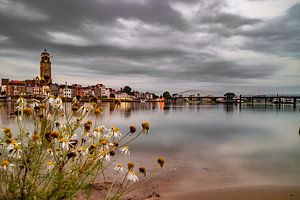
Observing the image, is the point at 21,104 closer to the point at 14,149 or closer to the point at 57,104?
the point at 57,104

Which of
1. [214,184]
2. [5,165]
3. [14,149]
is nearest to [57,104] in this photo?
[14,149]

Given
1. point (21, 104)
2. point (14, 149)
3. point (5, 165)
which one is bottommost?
point (5, 165)

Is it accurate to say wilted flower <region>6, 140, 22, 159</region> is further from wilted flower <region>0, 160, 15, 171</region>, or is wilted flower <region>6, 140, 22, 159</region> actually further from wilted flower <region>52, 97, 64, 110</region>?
wilted flower <region>52, 97, 64, 110</region>

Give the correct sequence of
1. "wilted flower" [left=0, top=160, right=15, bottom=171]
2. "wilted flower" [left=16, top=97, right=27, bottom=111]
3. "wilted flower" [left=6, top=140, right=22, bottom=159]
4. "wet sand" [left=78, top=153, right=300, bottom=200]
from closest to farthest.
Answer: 1. "wilted flower" [left=6, top=140, right=22, bottom=159]
2. "wilted flower" [left=0, top=160, right=15, bottom=171]
3. "wilted flower" [left=16, top=97, right=27, bottom=111]
4. "wet sand" [left=78, top=153, right=300, bottom=200]

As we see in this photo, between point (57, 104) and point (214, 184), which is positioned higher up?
point (57, 104)

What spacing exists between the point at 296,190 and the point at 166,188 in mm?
3806

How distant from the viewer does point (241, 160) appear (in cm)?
1055

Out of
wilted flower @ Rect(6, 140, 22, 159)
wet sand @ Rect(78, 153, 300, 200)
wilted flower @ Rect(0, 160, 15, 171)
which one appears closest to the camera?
wilted flower @ Rect(6, 140, 22, 159)

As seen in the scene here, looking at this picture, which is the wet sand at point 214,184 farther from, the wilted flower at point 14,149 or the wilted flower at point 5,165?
the wilted flower at point 14,149

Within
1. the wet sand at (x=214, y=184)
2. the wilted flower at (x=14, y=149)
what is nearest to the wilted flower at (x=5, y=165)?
the wilted flower at (x=14, y=149)

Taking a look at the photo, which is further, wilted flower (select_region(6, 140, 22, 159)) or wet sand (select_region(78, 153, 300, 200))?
wet sand (select_region(78, 153, 300, 200))

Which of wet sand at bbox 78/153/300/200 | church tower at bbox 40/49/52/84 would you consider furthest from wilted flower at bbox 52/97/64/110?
wet sand at bbox 78/153/300/200

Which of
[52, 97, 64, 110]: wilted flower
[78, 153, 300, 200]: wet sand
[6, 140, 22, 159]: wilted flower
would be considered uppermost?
[52, 97, 64, 110]: wilted flower

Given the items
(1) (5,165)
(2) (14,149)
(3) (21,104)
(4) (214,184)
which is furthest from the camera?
(4) (214,184)
